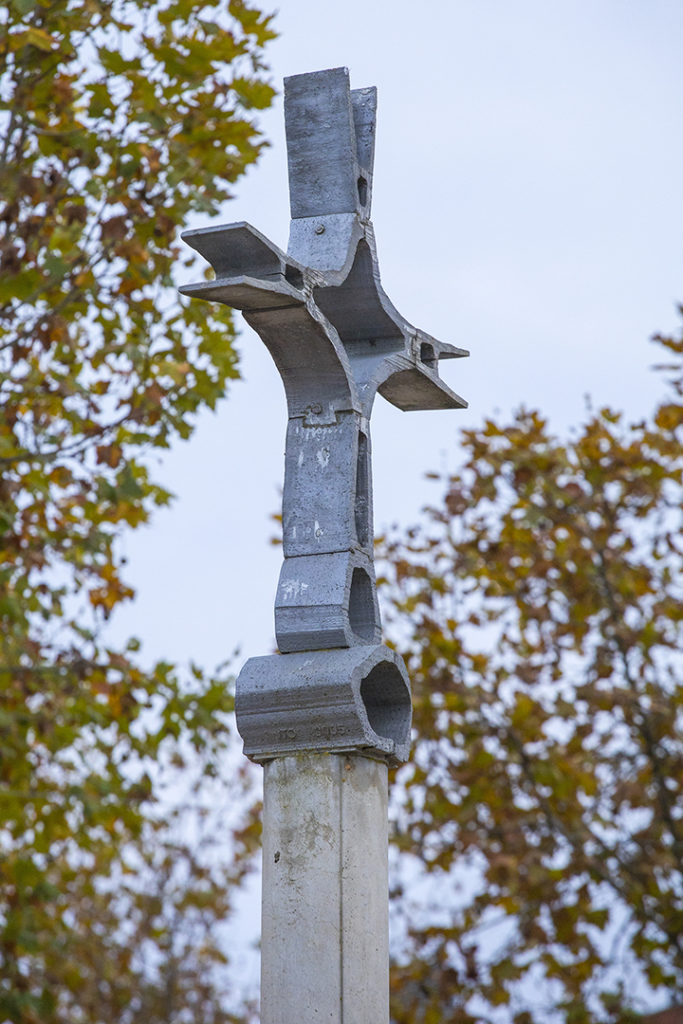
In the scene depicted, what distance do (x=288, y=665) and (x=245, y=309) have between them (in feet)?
3.11

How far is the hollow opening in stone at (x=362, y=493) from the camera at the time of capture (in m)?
4.30

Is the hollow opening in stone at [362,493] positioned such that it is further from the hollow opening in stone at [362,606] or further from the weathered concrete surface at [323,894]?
the weathered concrete surface at [323,894]

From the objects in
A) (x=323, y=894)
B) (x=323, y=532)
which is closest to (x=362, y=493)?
(x=323, y=532)

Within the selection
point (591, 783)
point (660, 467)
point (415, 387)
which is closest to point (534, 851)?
point (591, 783)

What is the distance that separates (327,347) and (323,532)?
0.52m

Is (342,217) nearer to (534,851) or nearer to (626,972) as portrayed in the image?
(534,851)

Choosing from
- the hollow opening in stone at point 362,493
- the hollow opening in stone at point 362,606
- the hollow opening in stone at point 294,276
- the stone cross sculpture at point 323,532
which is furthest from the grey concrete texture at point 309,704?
the hollow opening in stone at point 294,276

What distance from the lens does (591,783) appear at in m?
9.50

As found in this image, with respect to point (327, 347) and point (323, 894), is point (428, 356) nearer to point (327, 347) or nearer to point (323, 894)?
point (327, 347)

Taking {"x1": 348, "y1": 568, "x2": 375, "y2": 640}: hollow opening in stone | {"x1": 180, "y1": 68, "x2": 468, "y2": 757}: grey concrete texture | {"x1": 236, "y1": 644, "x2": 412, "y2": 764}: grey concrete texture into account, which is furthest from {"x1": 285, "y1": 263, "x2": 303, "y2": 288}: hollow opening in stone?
{"x1": 236, "y1": 644, "x2": 412, "y2": 764}: grey concrete texture

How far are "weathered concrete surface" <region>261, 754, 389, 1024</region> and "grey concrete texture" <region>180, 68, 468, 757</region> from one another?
0.44ft

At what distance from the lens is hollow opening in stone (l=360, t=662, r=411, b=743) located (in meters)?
4.22

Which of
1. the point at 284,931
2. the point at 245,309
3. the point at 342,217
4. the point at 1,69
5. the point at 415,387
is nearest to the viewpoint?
the point at 284,931

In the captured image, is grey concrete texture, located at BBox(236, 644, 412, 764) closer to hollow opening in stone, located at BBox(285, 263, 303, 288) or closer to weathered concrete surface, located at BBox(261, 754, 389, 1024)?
weathered concrete surface, located at BBox(261, 754, 389, 1024)
